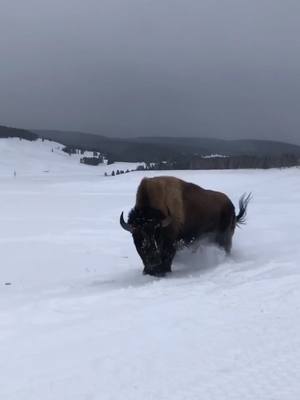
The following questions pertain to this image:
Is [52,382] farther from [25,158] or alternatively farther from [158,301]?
[25,158]

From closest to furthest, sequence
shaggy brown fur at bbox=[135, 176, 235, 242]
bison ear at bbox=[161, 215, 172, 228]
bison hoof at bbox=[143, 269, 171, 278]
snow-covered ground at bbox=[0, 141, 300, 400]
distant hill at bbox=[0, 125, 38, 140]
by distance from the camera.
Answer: snow-covered ground at bbox=[0, 141, 300, 400], bison hoof at bbox=[143, 269, 171, 278], bison ear at bbox=[161, 215, 172, 228], shaggy brown fur at bbox=[135, 176, 235, 242], distant hill at bbox=[0, 125, 38, 140]

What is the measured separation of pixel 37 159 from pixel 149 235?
10061 cm

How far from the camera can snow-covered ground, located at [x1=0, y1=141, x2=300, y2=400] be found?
12.2 feet

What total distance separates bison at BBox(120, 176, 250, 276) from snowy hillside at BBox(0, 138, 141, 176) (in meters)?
76.8

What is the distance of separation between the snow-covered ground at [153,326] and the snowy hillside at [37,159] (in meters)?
77.1

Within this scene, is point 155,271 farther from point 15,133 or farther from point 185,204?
point 15,133

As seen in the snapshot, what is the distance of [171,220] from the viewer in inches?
355

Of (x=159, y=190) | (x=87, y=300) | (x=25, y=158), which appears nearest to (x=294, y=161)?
(x=159, y=190)

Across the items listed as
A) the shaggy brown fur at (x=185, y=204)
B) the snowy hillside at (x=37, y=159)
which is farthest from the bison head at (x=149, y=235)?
the snowy hillside at (x=37, y=159)

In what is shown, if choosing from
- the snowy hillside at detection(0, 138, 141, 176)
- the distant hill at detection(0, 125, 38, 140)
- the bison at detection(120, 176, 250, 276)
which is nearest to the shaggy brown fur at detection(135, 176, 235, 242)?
the bison at detection(120, 176, 250, 276)

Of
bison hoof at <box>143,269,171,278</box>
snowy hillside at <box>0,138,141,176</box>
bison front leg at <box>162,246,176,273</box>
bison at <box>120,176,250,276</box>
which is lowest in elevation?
snowy hillside at <box>0,138,141,176</box>

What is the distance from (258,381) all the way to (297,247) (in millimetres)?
6759

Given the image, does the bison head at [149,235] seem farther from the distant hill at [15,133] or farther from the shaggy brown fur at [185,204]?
the distant hill at [15,133]

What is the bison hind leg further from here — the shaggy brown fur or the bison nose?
the bison nose
